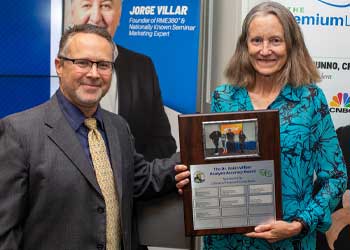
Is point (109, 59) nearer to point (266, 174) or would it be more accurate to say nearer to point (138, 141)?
point (266, 174)

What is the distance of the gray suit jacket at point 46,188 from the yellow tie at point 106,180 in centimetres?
3

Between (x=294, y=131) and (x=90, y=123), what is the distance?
30.2 inches

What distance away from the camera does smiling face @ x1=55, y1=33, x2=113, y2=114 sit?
66.6 inches

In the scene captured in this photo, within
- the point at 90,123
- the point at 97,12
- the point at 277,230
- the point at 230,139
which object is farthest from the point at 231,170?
the point at 97,12

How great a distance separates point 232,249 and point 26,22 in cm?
221

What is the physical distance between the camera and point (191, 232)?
1.82 m

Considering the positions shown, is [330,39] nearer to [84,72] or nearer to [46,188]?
[84,72]

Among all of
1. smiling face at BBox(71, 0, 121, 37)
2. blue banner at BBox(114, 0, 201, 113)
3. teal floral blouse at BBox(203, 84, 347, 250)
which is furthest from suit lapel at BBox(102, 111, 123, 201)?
smiling face at BBox(71, 0, 121, 37)

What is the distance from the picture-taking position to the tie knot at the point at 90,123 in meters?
1.75

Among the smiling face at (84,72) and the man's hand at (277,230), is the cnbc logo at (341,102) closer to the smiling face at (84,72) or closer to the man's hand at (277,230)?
the man's hand at (277,230)

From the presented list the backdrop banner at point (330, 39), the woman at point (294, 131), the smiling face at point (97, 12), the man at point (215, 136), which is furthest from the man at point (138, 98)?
the man at point (215, 136)

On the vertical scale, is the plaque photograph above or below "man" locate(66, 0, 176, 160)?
below

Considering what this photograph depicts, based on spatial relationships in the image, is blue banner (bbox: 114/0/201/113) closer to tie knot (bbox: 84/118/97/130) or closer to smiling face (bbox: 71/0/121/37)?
smiling face (bbox: 71/0/121/37)

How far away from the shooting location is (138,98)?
328cm
